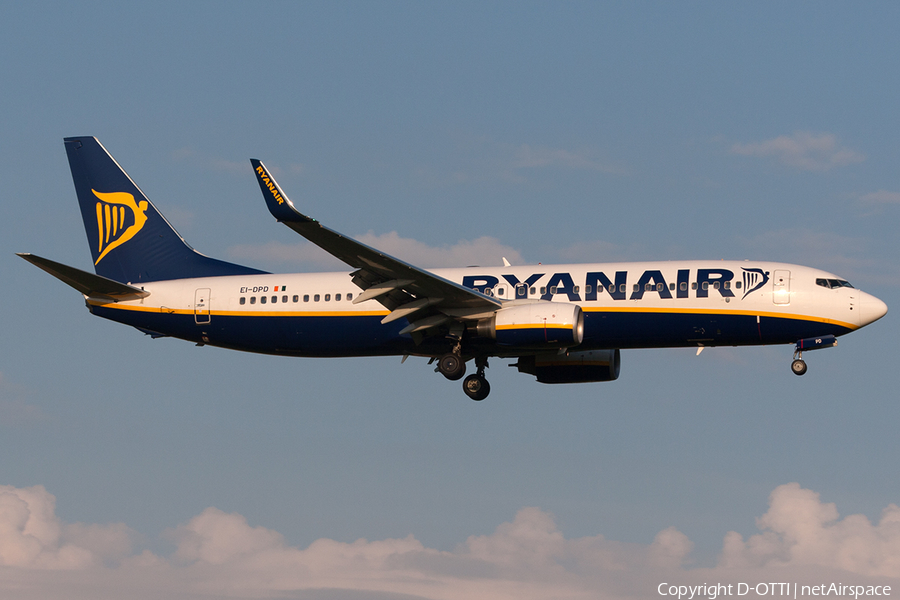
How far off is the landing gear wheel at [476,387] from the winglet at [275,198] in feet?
40.8

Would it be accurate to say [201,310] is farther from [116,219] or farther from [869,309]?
[869,309]

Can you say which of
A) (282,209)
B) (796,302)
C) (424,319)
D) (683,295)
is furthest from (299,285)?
(796,302)

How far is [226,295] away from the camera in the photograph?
44.2 meters

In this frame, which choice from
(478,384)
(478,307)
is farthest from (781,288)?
(478,384)

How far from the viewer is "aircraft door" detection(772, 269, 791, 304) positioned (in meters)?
39.2

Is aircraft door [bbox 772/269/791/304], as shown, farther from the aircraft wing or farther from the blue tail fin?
the blue tail fin

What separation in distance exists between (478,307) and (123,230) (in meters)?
16.8

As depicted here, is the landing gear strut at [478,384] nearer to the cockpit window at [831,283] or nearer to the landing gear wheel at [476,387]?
the landing gear wheel at [476,387]

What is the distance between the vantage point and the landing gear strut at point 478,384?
43500mm

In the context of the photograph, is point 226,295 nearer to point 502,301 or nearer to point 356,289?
point 356,289

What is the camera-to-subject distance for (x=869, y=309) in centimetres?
3925

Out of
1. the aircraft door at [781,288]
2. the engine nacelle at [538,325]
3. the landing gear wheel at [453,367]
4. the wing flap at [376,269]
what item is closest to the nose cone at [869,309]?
the aircraft door at [781,288]

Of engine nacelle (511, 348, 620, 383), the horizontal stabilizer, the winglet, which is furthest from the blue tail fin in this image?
the winglet

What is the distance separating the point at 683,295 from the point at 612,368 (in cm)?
631
